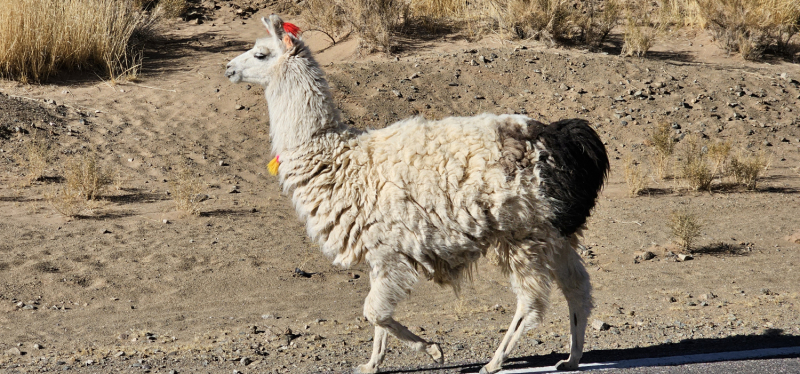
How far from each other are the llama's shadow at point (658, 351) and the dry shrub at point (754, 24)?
11.2m

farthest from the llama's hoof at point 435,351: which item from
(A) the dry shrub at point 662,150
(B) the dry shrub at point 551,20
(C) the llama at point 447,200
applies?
(B) the dry shrub at point 551,20

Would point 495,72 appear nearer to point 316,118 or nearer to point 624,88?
point 624,88

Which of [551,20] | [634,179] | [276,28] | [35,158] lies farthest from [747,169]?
[35,158]

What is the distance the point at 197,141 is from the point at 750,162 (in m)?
8.68

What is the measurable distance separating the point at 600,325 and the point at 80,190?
7101mm

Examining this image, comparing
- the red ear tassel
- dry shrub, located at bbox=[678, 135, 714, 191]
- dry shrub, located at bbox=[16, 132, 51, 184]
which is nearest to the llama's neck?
the red ear tassel

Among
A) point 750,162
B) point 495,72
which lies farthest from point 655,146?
point 495,72

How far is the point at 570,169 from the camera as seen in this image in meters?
5.11

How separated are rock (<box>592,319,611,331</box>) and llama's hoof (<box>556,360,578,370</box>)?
55.8 inches

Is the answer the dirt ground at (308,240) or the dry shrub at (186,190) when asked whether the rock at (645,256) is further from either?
the dry shrub at (186,190)

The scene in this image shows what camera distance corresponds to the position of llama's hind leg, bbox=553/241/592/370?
5.39 metres

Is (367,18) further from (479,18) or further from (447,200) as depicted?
(447,200)

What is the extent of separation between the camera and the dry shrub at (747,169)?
36.7 feet

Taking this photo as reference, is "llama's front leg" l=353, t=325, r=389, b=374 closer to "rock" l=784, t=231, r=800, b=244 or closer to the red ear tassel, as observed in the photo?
the red ear tassel
